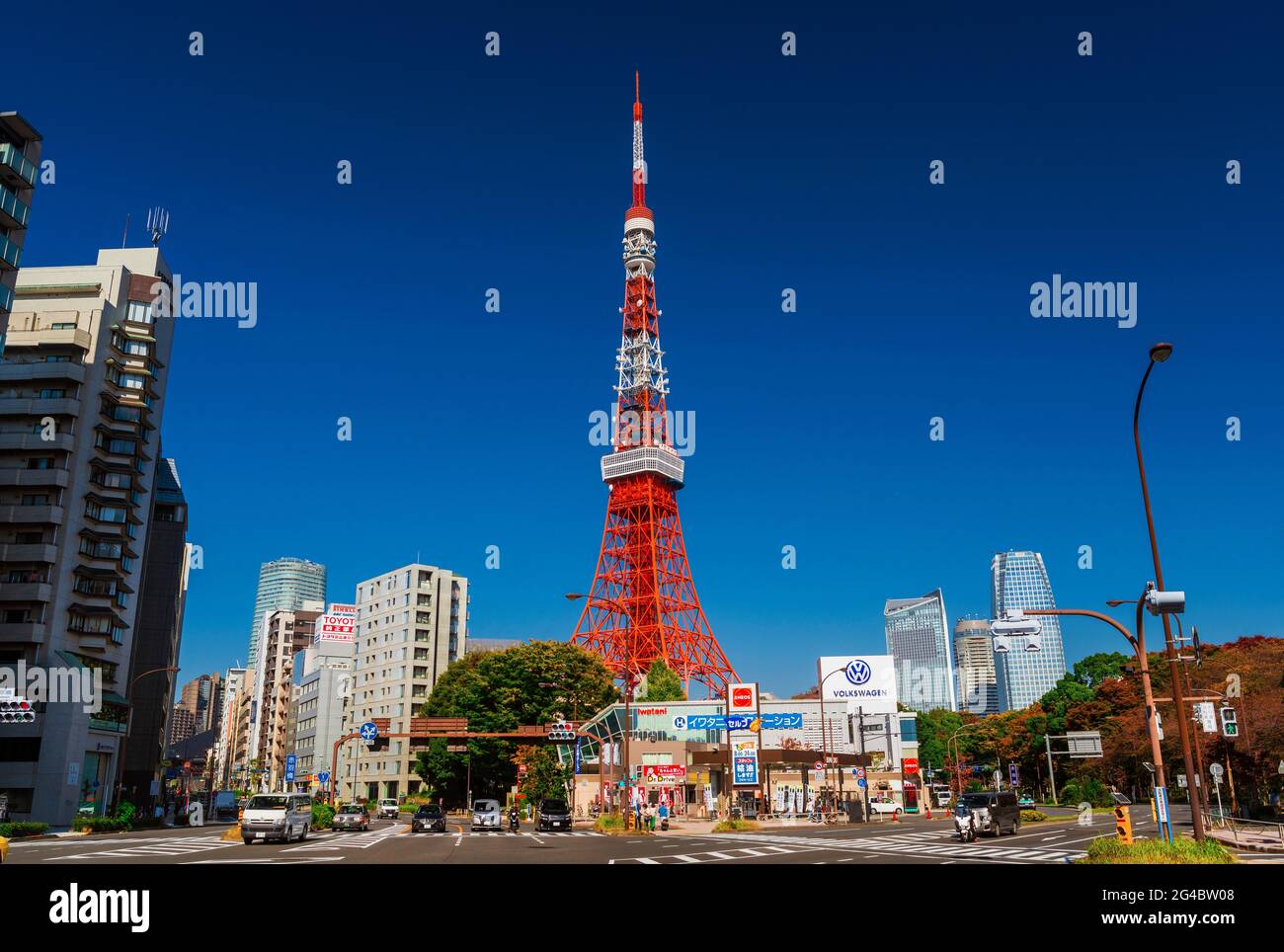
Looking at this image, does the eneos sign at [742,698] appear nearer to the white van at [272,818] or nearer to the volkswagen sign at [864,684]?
the white van at [272,818]

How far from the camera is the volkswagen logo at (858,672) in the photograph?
8562cm

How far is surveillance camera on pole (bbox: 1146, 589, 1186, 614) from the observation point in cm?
2198

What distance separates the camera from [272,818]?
32719 millimetres

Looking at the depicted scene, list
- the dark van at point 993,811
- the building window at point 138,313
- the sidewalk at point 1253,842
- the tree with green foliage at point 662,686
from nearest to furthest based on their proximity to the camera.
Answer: the sidewalk at point 1253,842
the dark van at point 993,811
the building window at point 138,313
the tree with green foliage at point 662,686

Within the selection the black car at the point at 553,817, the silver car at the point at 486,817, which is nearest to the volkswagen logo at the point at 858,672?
the black car at the point at 553,817

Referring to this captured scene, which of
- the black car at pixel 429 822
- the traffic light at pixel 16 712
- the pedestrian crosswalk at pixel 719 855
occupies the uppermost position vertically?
the traffic light at pixel 16 712

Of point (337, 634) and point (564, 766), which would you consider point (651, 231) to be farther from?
point (337, 634)

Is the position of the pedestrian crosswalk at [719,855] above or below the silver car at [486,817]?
above

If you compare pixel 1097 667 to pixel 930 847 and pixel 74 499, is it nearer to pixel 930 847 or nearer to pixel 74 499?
pixel 930 847

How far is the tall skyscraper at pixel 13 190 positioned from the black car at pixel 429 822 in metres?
35.4

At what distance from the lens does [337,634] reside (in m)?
131

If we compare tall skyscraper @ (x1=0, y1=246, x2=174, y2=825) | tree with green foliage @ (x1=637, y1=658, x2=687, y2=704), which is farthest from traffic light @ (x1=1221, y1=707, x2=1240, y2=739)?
tall skyscraper @ (x1=0, y1=246, x2=174, y2=825)

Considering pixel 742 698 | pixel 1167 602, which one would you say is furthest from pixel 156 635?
pixel 1167 602
